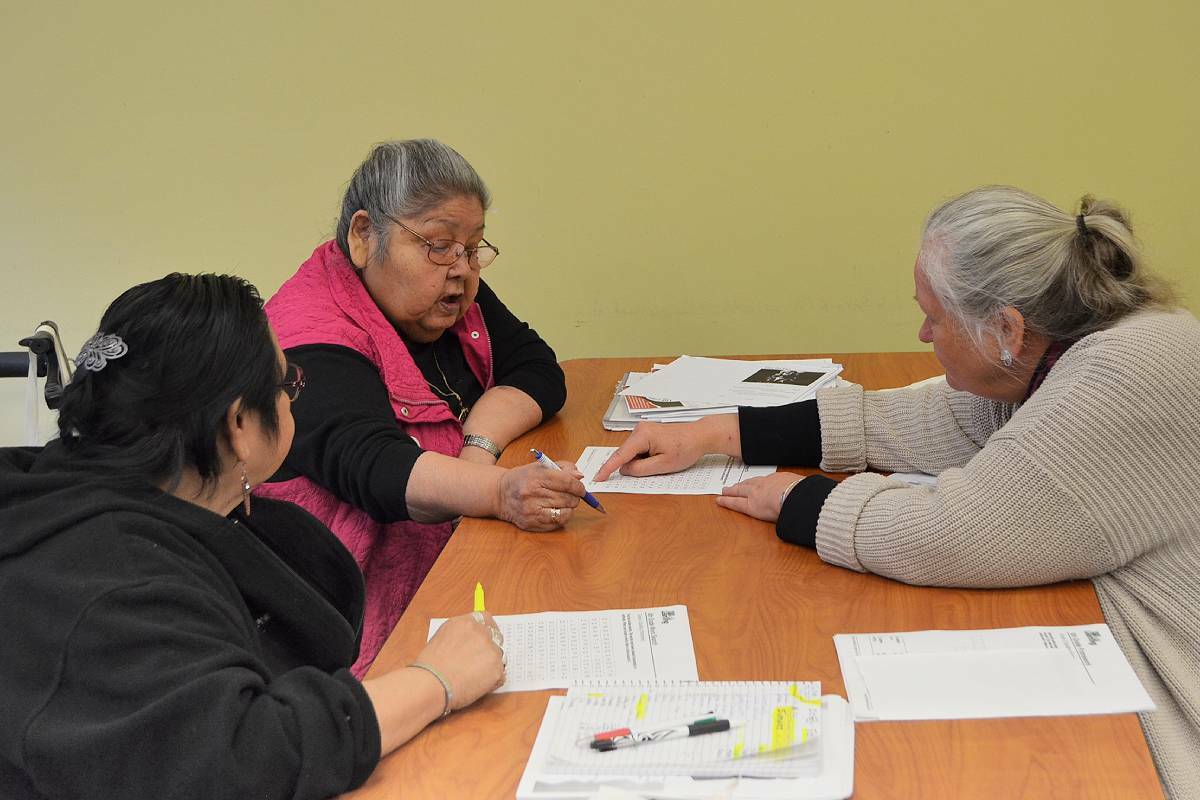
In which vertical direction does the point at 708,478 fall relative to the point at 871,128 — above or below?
below

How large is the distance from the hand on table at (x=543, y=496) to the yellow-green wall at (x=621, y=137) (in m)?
1.89

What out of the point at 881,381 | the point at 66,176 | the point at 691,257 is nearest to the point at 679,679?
the point at 881,381

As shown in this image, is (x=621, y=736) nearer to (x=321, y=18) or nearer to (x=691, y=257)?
(x=691, y=257)

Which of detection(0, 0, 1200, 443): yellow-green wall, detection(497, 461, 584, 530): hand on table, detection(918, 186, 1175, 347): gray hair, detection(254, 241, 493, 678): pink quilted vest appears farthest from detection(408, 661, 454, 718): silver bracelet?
detection(0, 0, 1200, 443): yellow-green wall

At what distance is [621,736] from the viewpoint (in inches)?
45.8

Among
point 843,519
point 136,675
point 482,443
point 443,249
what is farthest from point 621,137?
point 136,675

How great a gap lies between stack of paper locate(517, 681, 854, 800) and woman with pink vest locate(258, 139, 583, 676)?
22.4 inches

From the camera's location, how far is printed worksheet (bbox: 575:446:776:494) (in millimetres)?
1968

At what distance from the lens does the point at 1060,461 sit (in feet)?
4.83

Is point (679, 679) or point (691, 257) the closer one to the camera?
point (679, 679)

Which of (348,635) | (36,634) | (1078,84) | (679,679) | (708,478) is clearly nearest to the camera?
(36,634)

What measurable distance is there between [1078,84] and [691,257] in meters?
1.23

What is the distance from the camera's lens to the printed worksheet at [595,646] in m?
1.32

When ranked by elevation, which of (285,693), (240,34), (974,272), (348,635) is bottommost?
(348,635)
